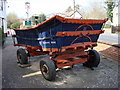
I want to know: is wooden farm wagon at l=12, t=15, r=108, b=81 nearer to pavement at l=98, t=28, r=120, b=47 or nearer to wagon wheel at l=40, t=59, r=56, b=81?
wagon wheel at l=40, t=59, r=56, b=81

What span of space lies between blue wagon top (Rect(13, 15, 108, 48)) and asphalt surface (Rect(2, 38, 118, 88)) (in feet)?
3.37

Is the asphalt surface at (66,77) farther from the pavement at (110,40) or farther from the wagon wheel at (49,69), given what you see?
the pavement at (110,40)

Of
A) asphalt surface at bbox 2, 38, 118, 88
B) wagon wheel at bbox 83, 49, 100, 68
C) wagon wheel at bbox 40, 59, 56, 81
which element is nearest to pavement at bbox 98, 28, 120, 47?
wagon wheel at bbox 83, 49, 100, 68

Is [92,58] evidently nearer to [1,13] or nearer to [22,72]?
[22,72]

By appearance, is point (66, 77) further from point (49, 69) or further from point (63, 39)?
point (63, 39)

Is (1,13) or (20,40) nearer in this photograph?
(20,40)

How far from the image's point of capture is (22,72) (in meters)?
4.50

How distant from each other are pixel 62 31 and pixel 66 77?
4.82ft

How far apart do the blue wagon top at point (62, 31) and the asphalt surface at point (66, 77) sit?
1026mm

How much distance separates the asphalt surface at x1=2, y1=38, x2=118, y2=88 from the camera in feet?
11.7

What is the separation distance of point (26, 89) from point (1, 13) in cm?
1474

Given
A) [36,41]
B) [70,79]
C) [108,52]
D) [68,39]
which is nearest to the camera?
[68,39]

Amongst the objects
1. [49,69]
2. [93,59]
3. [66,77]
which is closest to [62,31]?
[49,69]

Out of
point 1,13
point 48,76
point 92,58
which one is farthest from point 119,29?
point 48,76
